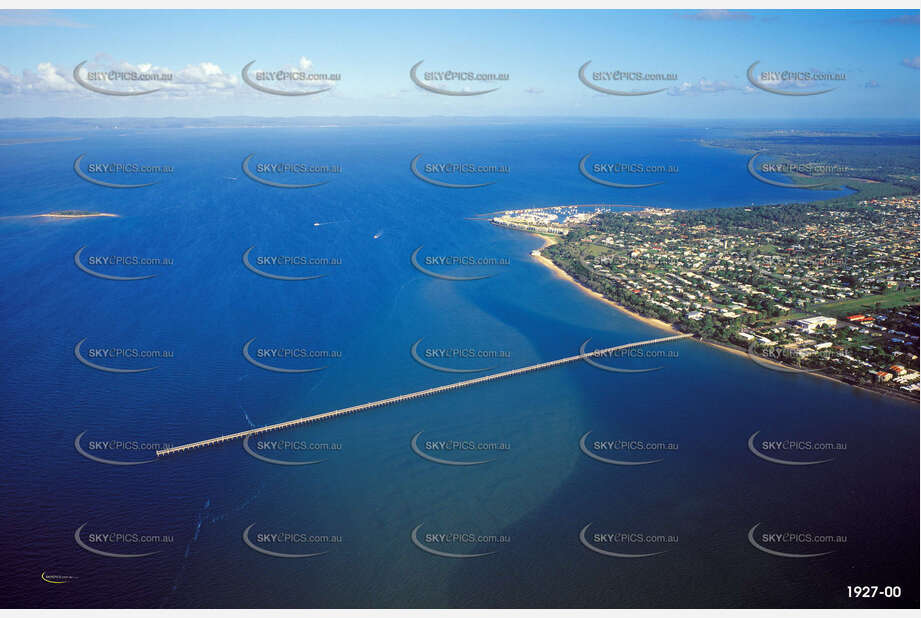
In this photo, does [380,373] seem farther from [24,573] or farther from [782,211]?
[782,211]

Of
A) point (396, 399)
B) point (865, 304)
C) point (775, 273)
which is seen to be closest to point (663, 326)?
point (865, 304)

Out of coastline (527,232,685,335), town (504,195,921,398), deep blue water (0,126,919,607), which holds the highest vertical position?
town (504,195,921,398)

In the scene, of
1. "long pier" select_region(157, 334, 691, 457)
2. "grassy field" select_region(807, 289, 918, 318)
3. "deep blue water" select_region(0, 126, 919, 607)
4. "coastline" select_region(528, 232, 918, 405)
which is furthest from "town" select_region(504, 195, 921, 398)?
"long pier" select_region(157, 334, 691, 457)

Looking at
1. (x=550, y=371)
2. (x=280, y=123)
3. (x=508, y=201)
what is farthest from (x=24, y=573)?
(x=280, y=123)

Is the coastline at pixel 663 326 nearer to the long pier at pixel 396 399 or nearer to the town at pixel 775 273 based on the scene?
the town at pixel 775 273

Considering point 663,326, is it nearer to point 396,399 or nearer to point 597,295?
point 597,295

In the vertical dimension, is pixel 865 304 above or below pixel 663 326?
above

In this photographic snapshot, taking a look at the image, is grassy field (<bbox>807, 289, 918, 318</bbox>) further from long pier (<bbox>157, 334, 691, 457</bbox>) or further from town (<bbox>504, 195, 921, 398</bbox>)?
long pier (<bbox>157, 334, 691, 457</bbox>)
